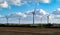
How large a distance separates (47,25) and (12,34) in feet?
51.2

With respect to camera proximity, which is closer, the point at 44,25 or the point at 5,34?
the point at 5,34

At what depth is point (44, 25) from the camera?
89.7 feet

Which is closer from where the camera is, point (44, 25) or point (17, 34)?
point (17, 34)

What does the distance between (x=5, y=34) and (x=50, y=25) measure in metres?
15.8

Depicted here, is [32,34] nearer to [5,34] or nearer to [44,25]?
[5,34]

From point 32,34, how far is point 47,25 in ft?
49.8

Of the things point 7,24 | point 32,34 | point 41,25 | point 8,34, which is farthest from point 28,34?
point 7,24

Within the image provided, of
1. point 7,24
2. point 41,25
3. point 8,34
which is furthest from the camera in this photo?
point 7,24

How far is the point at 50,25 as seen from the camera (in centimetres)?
2716

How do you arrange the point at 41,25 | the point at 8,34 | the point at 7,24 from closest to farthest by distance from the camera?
1. the point at 8,34
2. the point at 41,25
3. the point at 7,24

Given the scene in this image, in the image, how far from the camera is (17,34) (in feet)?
39.8

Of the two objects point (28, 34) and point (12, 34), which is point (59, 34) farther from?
point (12, 34)

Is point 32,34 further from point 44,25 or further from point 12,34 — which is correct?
point 44,25

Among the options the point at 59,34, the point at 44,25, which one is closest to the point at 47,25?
the point at 44,25
